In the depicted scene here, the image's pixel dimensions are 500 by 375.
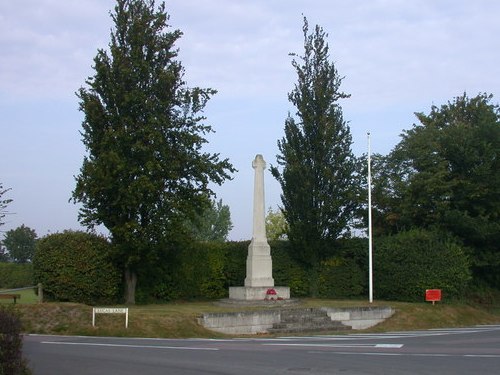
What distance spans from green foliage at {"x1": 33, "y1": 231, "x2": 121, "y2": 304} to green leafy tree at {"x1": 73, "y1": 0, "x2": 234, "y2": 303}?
896 mm

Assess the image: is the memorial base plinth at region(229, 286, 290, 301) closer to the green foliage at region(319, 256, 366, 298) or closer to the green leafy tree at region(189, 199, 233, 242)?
the green foliage at region(319, 256, 366, 298)

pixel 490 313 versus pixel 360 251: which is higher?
pixel 360 251

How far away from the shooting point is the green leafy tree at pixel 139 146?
2669 cm

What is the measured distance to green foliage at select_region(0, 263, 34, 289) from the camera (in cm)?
5381

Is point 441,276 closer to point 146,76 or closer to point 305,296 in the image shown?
point 305,296

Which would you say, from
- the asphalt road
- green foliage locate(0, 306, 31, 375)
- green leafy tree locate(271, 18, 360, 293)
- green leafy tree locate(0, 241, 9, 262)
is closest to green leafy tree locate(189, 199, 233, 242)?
green leafy tree locate(0, 241, 9, 262)

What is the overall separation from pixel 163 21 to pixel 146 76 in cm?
258

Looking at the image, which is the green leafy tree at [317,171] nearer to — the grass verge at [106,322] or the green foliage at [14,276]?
the grass verge at [106,322]

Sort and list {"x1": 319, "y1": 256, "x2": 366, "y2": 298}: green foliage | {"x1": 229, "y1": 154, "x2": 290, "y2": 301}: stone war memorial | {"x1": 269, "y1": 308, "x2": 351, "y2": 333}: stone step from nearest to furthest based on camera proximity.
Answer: {"x1": 269, "y1": 308, "x2": 351, "y2": 333}: stone step
{"x1": 229, "y1": 154, "x2": 290, "y2": 301}: stone war memorial
{"x1": 319, "y1": 256, "x2": 366, "y2": 298}: green foliage

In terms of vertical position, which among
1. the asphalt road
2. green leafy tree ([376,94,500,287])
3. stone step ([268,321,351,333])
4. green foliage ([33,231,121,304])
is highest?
green leafy tree ([376,94,500,287])

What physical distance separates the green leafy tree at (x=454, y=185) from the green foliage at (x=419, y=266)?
6.69 ft

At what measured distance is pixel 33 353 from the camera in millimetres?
14797

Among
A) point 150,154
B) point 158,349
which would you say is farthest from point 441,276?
point 158,349

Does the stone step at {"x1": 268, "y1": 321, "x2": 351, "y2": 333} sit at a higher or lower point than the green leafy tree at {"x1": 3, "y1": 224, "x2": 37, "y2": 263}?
lower
